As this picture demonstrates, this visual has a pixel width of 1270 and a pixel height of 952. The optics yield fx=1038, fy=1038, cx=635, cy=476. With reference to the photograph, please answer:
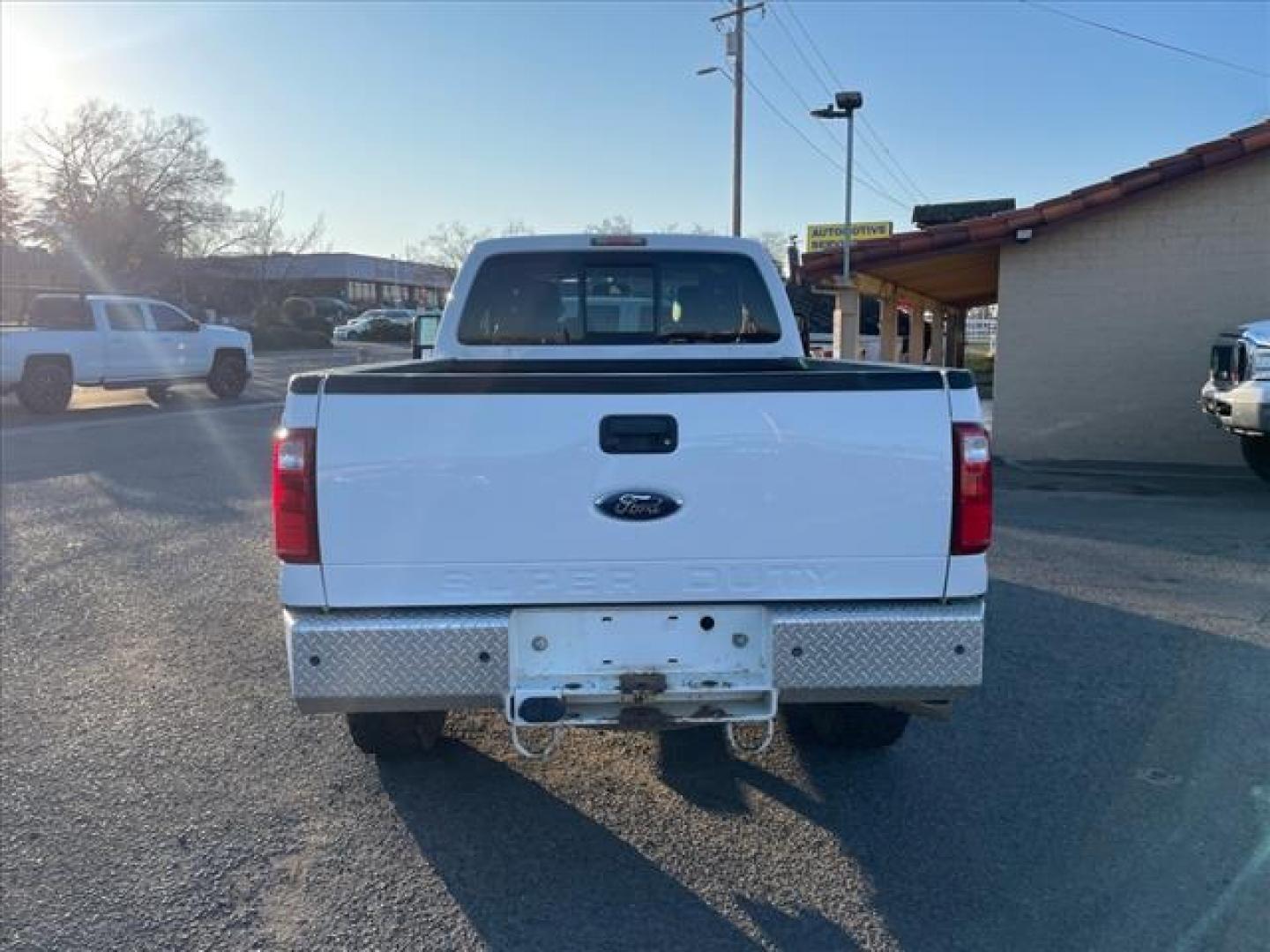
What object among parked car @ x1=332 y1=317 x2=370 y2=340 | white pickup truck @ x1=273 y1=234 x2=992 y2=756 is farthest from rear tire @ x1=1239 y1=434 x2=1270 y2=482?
parked car @ x1=332 y1=317 x2=370 y2=340

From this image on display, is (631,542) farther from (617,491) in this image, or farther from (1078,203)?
(1078,203)

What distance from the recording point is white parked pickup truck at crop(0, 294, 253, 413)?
17734 mm

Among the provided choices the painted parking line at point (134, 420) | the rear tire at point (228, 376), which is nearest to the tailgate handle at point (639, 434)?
the painted parking line at point (134, 420)

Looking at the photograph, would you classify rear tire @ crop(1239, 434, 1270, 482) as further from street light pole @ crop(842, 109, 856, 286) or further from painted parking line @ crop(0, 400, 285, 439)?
painted parking line @ crop(0, 400, 285, 439)

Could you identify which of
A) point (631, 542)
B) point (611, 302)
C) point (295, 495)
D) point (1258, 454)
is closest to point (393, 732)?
point (295, 495)

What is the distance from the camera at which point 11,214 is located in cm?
5444

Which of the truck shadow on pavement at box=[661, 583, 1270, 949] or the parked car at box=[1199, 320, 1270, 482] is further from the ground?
the parked car at box=[1199, 320, 1270, 482]

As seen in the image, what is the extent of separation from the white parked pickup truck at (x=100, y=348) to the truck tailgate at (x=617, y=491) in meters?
17.3

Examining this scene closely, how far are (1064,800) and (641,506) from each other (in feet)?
6.67

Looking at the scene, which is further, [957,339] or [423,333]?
[957,339]

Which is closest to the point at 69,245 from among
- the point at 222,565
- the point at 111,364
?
the point at 111,364

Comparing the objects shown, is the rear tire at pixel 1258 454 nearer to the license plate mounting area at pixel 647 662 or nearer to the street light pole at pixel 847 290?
the street light pole at pixel 847 290

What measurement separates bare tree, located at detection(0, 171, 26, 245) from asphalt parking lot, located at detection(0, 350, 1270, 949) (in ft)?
190

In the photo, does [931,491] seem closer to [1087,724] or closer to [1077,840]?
[1077,840]
